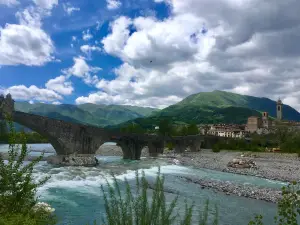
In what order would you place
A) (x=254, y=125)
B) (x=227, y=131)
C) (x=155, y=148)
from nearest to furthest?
(x=155, y=148)
(x=254, y=125)
(x=227, y=131)

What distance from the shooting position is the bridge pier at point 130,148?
64250mm

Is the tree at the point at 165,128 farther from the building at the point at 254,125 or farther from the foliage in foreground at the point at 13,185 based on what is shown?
the foliage in foreground at the point at 13,185

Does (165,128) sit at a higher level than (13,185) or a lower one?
higher

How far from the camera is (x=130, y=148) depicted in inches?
2549

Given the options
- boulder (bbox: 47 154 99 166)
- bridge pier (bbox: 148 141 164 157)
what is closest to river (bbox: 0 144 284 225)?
boulder (bbox: 47 154 99 166)

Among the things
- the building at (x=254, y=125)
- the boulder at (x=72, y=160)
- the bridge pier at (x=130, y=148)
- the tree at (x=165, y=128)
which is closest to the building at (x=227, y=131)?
the building at (x=254, y=125)

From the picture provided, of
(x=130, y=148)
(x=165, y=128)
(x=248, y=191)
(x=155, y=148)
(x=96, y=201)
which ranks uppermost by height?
(x=165, y=128)

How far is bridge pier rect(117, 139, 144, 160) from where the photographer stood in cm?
6425

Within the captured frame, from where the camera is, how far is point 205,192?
26.3 m

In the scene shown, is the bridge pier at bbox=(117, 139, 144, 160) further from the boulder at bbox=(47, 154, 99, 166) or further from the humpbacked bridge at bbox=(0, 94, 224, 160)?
the boulder at bbox=(47, 154, 99, 166)

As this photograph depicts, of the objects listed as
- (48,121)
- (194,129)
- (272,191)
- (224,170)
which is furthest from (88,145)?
(194,129)

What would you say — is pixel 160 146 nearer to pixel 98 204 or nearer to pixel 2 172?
pixel 98 204

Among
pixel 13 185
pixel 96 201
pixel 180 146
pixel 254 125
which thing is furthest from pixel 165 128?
pixel 13 185

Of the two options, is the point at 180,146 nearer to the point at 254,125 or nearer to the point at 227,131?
the point at 227,131
